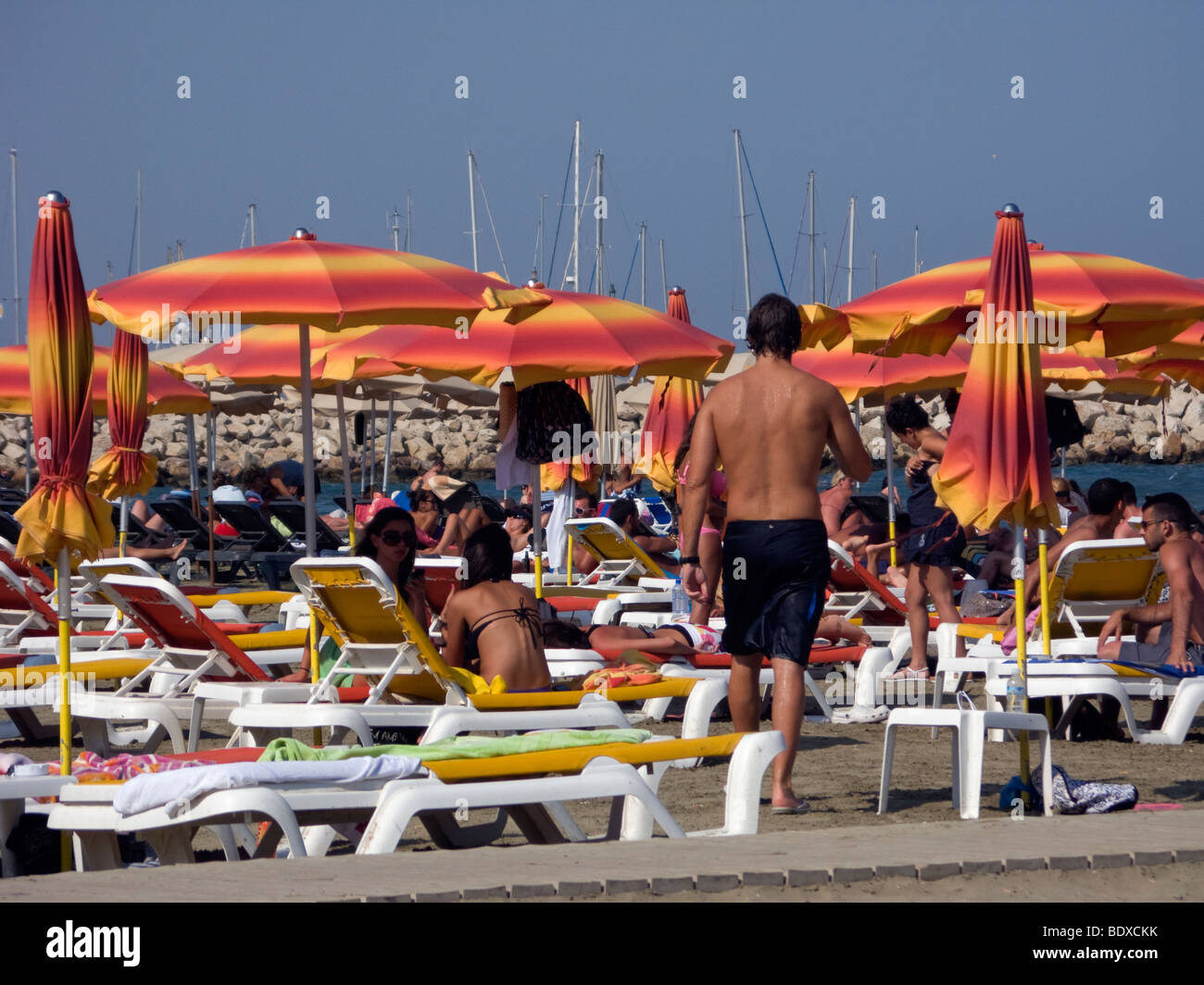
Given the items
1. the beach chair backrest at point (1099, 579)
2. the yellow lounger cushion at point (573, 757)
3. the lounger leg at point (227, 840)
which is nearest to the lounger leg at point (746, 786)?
the yellow lounger cushion at point (573, 757)

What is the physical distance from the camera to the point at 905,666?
8.64 meters

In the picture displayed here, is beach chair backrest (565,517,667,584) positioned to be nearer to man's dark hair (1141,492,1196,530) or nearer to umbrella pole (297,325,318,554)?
umbrella pole (297,325,318,554)

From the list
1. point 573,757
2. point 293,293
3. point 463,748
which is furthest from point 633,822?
point 293,293

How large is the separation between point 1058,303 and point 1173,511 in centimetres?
112

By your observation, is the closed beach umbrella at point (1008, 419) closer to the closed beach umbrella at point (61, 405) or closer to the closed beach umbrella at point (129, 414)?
the closed beach umbrella at point (61, 405)

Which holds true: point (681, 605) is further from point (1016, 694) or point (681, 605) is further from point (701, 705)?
point (1016, 694)

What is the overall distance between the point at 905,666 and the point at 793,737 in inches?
138

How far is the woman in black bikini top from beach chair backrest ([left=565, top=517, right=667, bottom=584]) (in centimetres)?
411

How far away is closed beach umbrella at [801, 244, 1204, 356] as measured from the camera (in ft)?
24.5

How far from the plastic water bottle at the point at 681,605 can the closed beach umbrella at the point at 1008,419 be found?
3.55 m

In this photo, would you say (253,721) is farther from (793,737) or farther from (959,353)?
(959,353)

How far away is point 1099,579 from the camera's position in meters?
7.28

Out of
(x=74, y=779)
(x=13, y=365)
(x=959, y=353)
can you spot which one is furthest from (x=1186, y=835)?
(x=13, y=365)

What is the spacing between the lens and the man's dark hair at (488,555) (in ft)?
20.6
